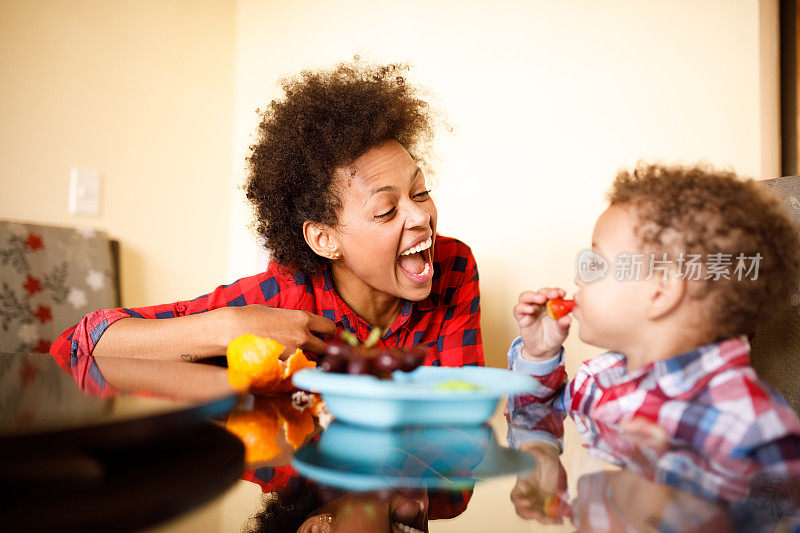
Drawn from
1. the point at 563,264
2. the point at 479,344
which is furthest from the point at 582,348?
the point at 479,344

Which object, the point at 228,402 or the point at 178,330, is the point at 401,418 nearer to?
→ the point at 228,402

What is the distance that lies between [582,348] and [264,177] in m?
0.96

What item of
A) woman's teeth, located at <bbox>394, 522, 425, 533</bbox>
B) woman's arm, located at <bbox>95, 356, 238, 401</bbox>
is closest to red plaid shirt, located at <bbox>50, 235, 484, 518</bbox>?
woman's arm, located at <bbox>95, 356, 238, 401</bbox>

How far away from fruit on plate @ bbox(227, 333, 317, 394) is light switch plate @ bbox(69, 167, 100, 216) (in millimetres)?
1320

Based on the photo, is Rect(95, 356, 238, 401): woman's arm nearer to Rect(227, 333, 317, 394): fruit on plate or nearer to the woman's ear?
Rect(227, 333, 317, 394): fruit on plate

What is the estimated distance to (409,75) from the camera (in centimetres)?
201

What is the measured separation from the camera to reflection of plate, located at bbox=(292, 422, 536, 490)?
0.43 m

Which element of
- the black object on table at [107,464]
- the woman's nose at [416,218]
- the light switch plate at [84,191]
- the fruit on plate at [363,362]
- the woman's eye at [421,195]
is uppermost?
the light switch plate at [84,191]

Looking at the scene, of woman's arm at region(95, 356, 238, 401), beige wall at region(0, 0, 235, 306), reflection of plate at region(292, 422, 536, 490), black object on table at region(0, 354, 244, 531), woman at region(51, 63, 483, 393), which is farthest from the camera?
beige wall at region(0, 0, 235, 306)

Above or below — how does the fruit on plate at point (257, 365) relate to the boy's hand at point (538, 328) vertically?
below

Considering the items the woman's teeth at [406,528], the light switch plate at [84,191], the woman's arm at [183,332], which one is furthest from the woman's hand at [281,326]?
the light switch plate at [84,191]

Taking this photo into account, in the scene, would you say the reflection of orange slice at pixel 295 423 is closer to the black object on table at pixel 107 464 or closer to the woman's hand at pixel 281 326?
the black object on table at pixel 107 464

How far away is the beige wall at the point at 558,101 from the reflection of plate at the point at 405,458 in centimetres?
124

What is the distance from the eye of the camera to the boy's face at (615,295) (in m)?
0.73
